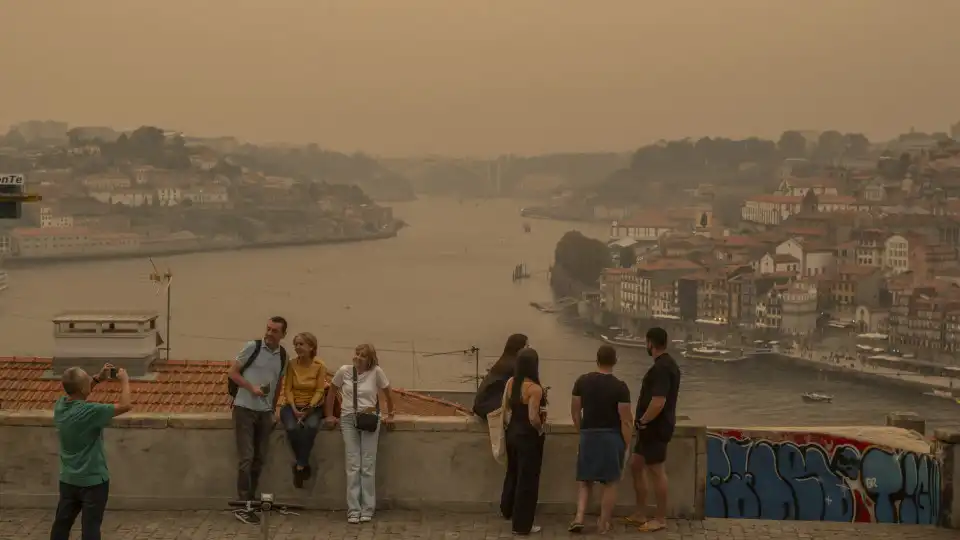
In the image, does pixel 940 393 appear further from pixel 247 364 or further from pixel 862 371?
pixel 247 364

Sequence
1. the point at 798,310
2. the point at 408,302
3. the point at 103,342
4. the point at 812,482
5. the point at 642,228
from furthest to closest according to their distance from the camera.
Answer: the point at 408,302
the point at 642,228
the point at 798,310
the point at 103,342
the point at 812,482

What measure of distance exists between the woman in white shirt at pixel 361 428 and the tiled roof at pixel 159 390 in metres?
4.41

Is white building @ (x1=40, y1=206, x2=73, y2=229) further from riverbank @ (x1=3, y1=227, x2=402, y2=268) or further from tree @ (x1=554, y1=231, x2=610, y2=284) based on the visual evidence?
tree @ (x1=554, y1=231, x2=610, y2=284)

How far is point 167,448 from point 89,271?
53.8m

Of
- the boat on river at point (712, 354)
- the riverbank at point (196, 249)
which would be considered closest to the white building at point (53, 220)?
the riverbank at point (196, 249)

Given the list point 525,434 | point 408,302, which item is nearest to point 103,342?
point 525,434

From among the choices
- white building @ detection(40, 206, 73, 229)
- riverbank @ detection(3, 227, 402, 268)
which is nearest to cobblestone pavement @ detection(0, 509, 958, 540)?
riverbank @ detection(3, 227, 402, 268)

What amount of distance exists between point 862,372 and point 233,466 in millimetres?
44281

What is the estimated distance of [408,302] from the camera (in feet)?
191

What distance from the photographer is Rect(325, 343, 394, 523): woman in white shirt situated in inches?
242

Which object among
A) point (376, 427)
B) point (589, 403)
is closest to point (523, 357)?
point (589, 403)

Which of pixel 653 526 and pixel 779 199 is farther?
pixel 779 199

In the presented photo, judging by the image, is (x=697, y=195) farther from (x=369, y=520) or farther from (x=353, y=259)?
(x=369, y=520)

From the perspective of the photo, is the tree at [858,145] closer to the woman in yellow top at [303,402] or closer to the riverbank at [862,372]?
the riverbank at [862,372]
